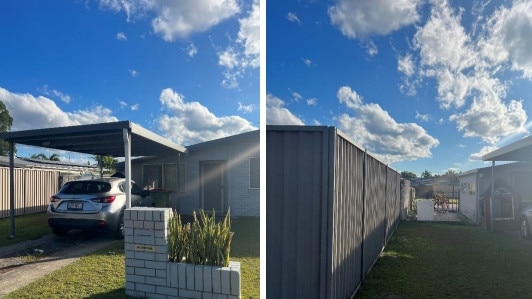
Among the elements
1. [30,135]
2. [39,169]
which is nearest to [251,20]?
[30,135]

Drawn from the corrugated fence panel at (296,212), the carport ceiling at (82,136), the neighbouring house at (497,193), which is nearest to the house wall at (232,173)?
the carport ceiling at (82,136)

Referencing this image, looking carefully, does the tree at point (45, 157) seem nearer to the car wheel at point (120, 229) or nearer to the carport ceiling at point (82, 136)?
the carport ceiling at point (82, 136)

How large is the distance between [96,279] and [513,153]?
1074 centimetres

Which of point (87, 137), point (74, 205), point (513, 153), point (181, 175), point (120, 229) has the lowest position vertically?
point (120, 229)

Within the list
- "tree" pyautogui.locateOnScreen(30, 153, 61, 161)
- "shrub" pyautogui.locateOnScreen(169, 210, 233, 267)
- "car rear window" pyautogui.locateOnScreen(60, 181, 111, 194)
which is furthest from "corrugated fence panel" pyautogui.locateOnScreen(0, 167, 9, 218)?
"shrub" pyautogui.locateOnScreen(169, 210, 233, 267)

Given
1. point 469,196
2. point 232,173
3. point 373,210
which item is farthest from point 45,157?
point 469,196

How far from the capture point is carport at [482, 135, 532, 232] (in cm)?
802

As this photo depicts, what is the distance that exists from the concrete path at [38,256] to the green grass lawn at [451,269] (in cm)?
350

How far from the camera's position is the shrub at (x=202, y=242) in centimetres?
323

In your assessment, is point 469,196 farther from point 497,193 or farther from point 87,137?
point 87,137

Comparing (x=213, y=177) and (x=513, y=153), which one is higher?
(x=513, y=153)

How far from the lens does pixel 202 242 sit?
3.26 meters

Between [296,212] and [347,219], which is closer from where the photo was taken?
[296,212]

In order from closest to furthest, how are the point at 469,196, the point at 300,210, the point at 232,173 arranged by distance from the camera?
the point at 300,210, the point at 232,173, the point at 469,196
